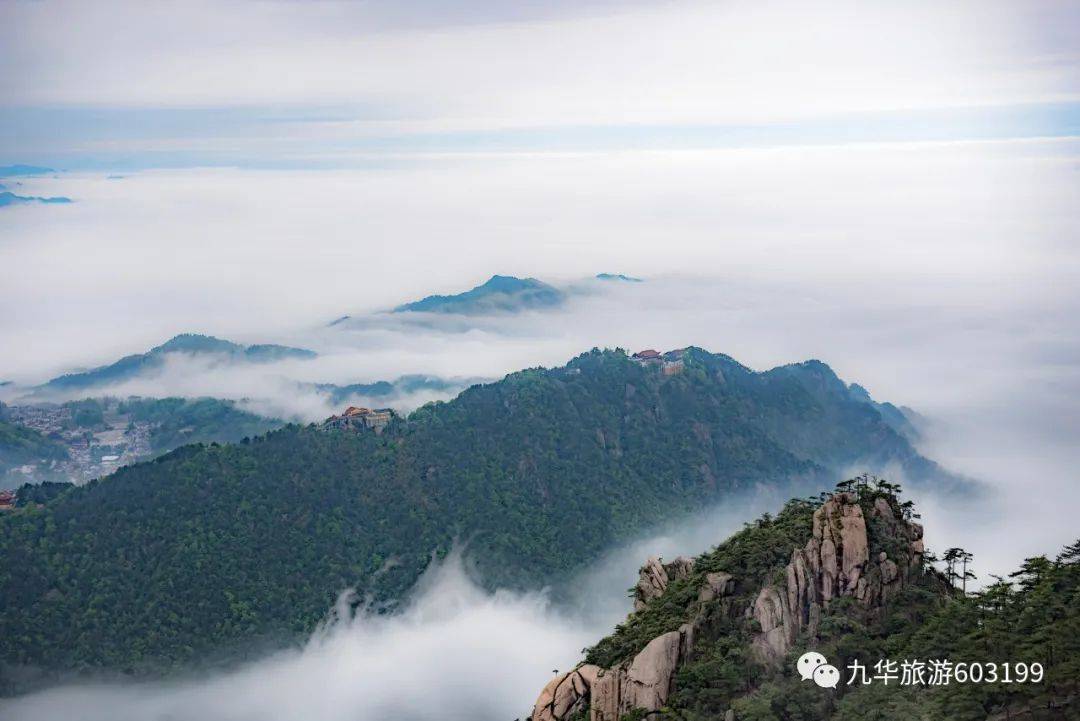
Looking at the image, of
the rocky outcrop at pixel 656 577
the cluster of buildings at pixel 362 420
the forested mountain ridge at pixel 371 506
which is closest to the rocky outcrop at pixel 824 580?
the rocky outcrop at pixel 656 577

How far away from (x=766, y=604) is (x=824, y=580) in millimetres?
2686

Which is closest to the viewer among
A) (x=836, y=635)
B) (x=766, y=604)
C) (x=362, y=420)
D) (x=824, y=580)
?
(x=836, y=635)

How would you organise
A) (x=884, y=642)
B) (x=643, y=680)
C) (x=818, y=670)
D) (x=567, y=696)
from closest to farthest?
(x=818, y=670) → (x=884, y=642) → (x=643, y=680) → (x=567, y=696)

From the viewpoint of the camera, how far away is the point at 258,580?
381 feet

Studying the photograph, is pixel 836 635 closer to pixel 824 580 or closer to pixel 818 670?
pixel 818 670

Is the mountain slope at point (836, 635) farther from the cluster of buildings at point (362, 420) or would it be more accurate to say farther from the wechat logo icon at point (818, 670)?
the cluster of buildings at point (362, 420)

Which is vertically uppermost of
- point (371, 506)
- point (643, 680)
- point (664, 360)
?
point (664, 360)

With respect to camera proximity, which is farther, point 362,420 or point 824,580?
point 362,420

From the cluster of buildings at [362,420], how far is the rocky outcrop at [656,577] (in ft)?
232

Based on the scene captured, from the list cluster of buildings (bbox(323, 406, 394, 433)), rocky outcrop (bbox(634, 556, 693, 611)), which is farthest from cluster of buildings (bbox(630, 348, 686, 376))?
rocky outcrop (bbox(634, 556, 693, 611))

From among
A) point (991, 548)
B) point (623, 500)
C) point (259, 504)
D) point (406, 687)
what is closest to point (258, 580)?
point (259, 504)

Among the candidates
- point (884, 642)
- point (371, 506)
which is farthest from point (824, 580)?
point (371, 506)

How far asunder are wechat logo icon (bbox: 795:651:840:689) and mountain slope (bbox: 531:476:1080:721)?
0.41ft

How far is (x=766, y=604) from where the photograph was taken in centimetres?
5678
